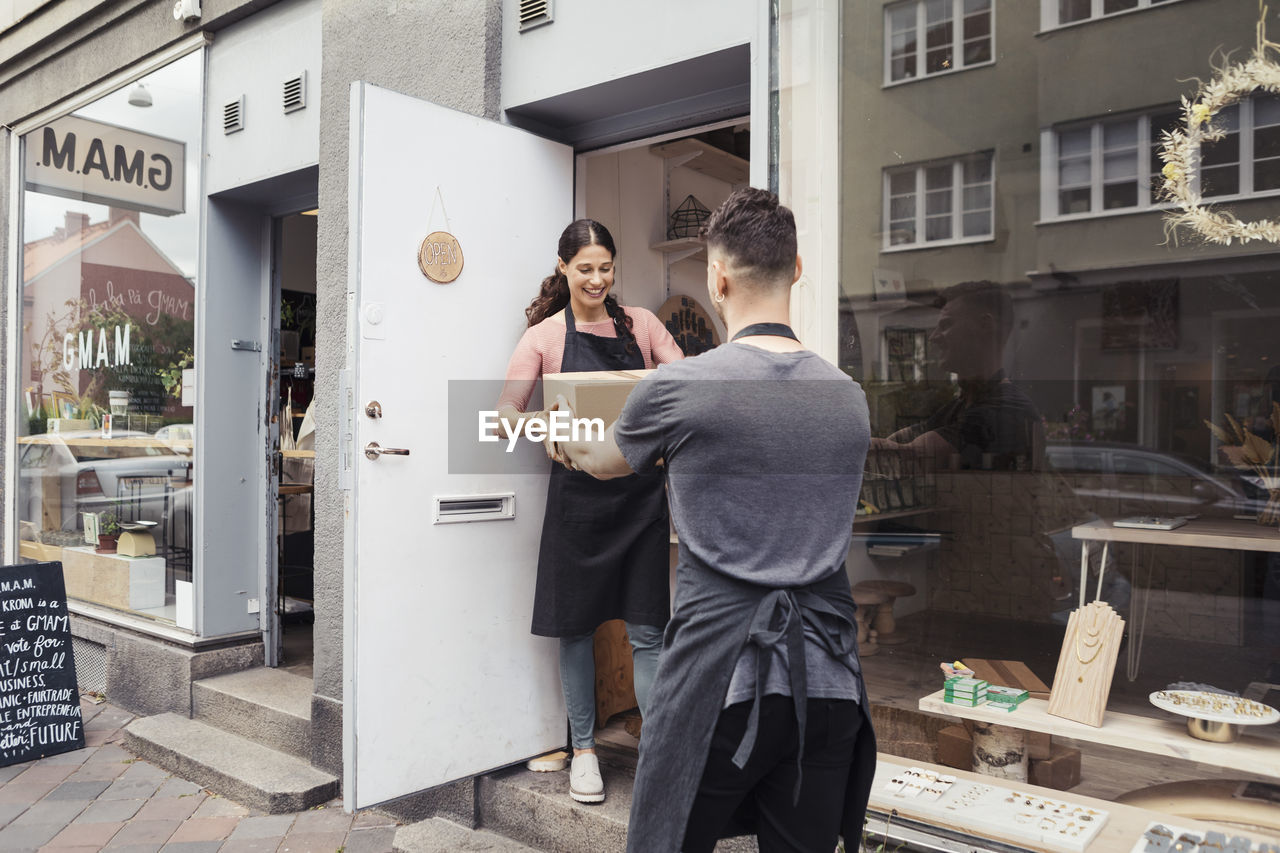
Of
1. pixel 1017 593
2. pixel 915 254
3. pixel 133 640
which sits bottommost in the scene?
pixel 133 640

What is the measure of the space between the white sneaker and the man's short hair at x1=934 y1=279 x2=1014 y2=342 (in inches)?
202

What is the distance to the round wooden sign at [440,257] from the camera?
3199mm

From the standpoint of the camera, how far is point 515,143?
3518 mm

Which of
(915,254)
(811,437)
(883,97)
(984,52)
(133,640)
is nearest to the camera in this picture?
(811,437)

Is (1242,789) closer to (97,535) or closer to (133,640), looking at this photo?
(133,640)

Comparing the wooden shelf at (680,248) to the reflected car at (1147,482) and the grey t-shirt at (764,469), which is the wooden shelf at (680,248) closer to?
the reflected car at (1147,482)

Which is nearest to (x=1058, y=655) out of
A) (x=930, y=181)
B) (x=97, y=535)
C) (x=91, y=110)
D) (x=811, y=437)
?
(x=811, y=437)

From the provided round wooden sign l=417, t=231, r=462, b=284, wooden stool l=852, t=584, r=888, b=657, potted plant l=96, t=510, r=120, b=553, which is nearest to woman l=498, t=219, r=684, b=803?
round wooden sign l=417, t=231, r=462, b=284

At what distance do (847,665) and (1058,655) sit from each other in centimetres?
162

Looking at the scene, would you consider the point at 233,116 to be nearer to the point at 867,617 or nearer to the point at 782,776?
the point at 867,617

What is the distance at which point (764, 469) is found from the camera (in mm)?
1529

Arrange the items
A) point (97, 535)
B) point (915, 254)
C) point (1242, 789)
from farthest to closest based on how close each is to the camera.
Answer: point (97, 535) → point (915, 254) → point (1242, 789)

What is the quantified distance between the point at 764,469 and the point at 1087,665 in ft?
5.71
